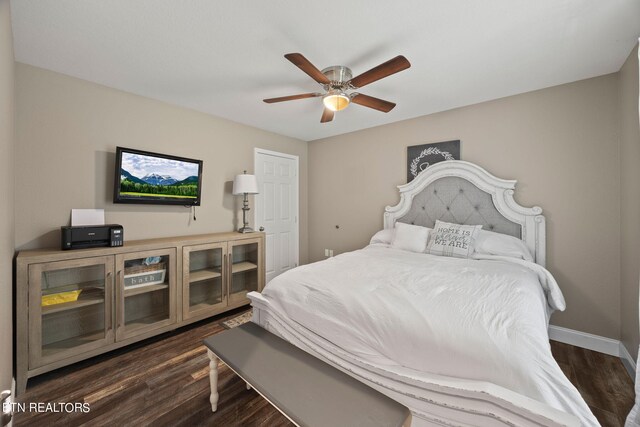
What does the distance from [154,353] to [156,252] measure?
897mm

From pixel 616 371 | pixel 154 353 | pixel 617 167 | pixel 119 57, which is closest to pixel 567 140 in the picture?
pixel 617 167

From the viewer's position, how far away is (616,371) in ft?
6.82

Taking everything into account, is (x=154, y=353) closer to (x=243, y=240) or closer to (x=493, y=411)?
(x=243, y=240)

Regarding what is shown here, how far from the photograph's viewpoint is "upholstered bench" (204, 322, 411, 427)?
44.7 inches

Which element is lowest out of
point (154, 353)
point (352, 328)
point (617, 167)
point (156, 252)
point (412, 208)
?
point (154, 353)

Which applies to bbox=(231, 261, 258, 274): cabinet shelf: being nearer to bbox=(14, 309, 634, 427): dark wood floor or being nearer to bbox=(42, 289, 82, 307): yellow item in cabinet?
bbox=(14, 309, 634, 427): dark wood floor

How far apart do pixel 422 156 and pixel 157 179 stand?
3153mm

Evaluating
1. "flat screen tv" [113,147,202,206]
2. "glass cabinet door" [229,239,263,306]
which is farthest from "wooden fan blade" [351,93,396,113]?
"glass cabinet door" [229,239,263,306]

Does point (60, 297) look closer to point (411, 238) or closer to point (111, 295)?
point (111, 295)

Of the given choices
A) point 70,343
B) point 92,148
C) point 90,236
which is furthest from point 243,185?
point 70,343

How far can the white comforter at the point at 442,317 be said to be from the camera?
106 centimetres

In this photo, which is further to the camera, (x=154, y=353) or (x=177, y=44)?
(x=154, y=353)

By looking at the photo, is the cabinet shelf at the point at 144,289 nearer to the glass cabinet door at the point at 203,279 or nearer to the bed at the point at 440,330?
the glass cabinet door at the point at 203,279

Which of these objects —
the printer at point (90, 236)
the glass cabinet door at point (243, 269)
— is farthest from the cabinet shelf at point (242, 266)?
the printer at point (90, 236)
